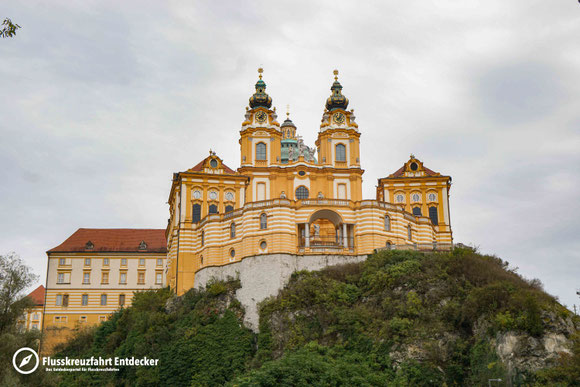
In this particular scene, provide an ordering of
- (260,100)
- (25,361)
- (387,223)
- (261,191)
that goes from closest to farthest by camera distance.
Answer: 1. (25,361)
2. (387,223)
3. (261,191)
4. (260,100)

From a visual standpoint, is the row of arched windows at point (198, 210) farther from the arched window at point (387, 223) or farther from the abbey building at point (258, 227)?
the arched window at point (387, 223)

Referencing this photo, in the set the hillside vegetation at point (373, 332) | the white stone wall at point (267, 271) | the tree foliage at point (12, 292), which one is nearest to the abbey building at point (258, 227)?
the white stone wall at point (267, 271)

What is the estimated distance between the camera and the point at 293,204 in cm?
5503

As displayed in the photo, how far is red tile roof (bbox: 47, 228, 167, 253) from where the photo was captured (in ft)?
245

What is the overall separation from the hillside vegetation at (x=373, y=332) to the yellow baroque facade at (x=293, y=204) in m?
3.68

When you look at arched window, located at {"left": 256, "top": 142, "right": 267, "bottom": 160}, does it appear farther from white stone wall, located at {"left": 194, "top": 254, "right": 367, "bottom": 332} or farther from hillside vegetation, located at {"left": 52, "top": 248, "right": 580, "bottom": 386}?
hillside vegetation, located at {"left": 52, "top": 248, "right": 580, "bottom": 386}

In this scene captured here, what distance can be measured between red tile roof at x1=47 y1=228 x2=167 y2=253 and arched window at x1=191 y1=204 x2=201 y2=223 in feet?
42.9

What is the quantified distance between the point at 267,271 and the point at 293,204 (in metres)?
6.32

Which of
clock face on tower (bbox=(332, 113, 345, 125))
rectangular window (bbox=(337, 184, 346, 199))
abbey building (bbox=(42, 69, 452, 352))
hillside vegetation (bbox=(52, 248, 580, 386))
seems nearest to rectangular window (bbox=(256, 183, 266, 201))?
abbey building (bbox=(42, 69, 452, 352))

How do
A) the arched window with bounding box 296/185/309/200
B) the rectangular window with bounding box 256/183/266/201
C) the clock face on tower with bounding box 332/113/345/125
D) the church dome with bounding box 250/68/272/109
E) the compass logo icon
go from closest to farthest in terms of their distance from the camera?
the compass logo icon
the rectangular window with bounding box 256/183/266/201
the arched window with bounding box 296/185/309/200
the church dome with bounding box 250/68/272/109
the clock face on tower with bounding box 332/113/345/125

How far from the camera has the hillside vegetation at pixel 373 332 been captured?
38844mm

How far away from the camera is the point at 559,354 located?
37.1 meters

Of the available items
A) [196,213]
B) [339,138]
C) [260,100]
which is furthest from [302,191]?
[196,213]

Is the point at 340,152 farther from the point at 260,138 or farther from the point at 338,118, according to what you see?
the point at 260,138
